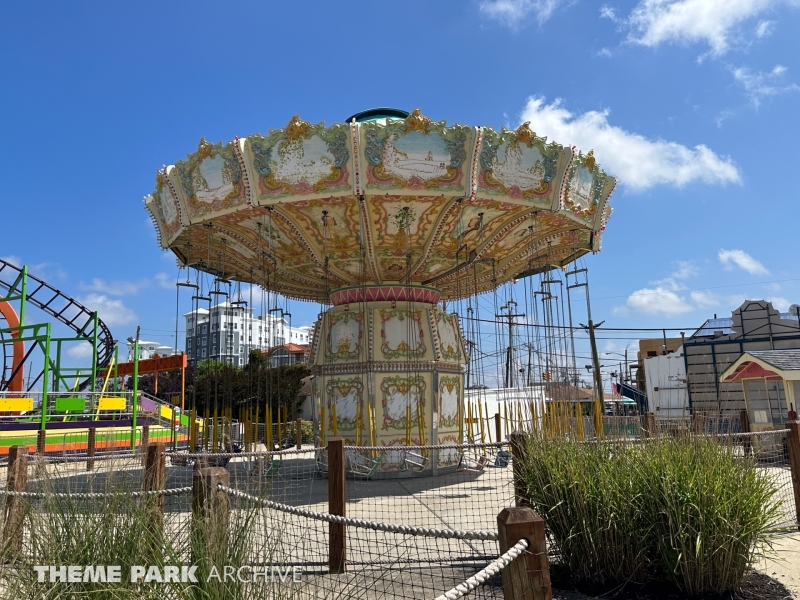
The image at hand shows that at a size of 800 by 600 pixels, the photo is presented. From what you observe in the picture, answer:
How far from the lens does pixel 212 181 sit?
9461 millimetres

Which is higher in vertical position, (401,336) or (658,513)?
(401,336)

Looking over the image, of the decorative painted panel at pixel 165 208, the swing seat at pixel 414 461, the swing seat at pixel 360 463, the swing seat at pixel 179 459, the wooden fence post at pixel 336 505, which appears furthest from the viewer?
the swing seat at pixel 414 461

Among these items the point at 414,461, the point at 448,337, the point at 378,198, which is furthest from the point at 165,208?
the point at 414,461

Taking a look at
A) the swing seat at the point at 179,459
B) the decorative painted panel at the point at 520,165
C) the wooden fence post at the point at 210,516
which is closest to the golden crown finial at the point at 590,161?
the decorative painted panel at the point at 520,165

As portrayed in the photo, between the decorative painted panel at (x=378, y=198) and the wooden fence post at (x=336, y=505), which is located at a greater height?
the decorative painted panel at (x=378, y=198)

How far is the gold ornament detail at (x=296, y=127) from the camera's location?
28.9ft

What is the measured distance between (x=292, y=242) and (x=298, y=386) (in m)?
25.6

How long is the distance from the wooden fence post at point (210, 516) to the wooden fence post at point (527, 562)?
4.20 ft

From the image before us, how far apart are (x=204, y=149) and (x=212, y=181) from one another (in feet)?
1.62

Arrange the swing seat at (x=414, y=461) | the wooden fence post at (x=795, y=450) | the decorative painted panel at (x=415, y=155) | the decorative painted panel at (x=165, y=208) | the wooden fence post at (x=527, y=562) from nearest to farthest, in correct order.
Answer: the wooden fence post at (x=527, y=562), the wooden fence post at (x=795, y=450), the decorative painted panel at (x=415, y=155), the decorative painted panel at (x=165, y=208), the swing seat at (x=414, y=461)

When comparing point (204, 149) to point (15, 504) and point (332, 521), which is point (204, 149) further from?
point (332, 521)

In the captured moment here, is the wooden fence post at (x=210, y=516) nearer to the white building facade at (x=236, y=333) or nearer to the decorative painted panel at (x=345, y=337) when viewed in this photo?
the white building facade at (x=236, y=333)

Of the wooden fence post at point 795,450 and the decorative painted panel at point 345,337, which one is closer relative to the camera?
the wooden fence post at point 795,450

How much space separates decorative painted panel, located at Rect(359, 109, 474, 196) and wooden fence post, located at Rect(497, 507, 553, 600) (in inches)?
280
